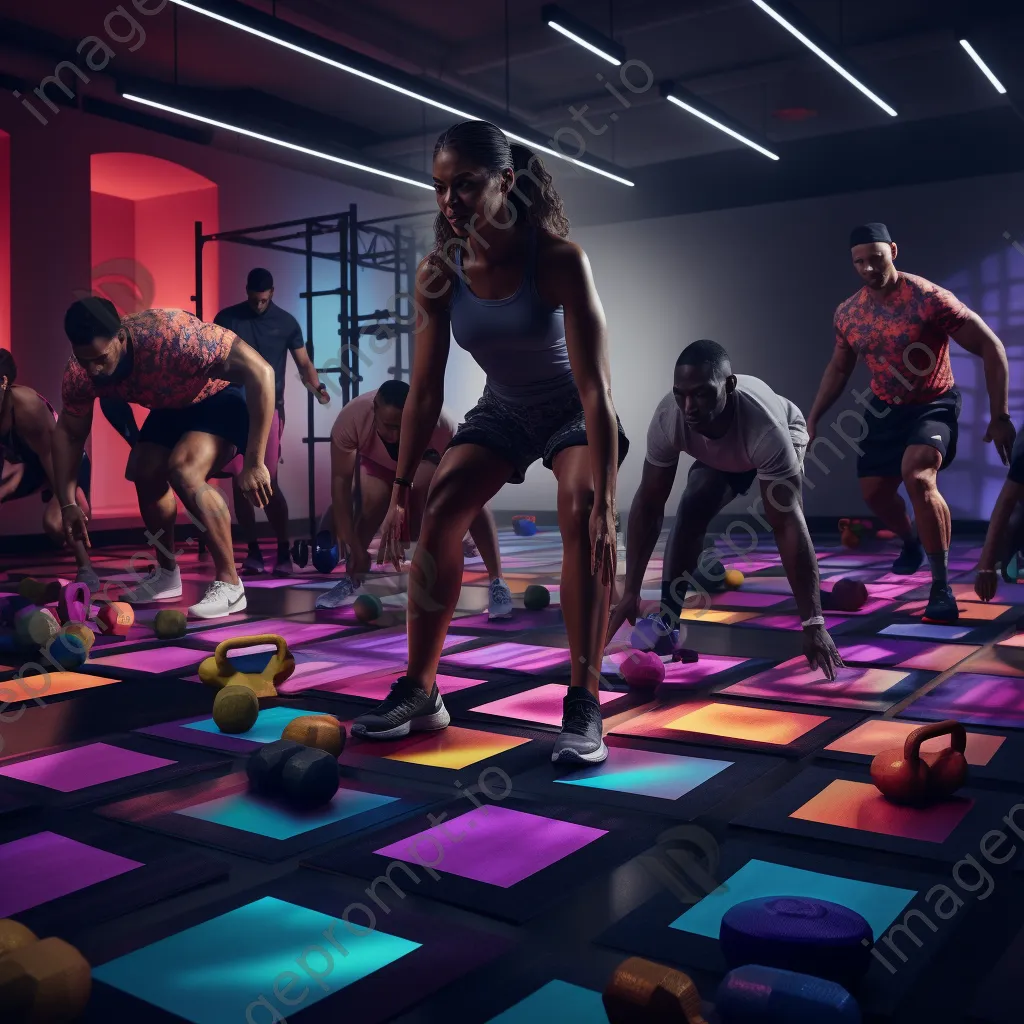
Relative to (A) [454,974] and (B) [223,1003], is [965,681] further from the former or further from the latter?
(B) [223,1003]

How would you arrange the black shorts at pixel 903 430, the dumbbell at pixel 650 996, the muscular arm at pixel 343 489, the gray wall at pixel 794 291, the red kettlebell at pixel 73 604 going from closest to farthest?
the dumbbell at pixel 650 996, the red kettlebell at pixel 73 604, the black shorts at pixel 903 430, the muscular arm at pixel 343 489, the gray wall at pixel 794 291

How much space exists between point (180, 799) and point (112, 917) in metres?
0.57

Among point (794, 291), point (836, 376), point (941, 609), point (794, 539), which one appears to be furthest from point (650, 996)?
point (794, 291)

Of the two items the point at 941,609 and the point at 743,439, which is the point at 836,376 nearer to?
the point at 941,609

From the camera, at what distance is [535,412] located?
2.53 metres

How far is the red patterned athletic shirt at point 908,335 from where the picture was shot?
14.9ft

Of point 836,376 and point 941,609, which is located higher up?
point 836,376

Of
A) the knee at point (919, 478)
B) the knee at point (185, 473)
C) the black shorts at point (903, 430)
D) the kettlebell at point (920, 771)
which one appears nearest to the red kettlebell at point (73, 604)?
the knee at point (185, 473)

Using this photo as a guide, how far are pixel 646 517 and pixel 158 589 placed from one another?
2931mm

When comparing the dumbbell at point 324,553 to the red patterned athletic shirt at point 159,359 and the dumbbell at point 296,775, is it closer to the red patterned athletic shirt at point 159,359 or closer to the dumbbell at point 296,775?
the red patterned athletic shirt at point 159,359

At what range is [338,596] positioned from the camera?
4.94 meters

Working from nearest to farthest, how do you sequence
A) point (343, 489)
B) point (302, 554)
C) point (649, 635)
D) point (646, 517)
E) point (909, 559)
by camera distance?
point (646, 517) → point (649, 635) → point (343, 489) → point (909, 559) → point (302, 554)

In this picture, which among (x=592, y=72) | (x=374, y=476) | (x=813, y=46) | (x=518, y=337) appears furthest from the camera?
(x=592, y=72)

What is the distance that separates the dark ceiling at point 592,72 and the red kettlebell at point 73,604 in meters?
3.27
